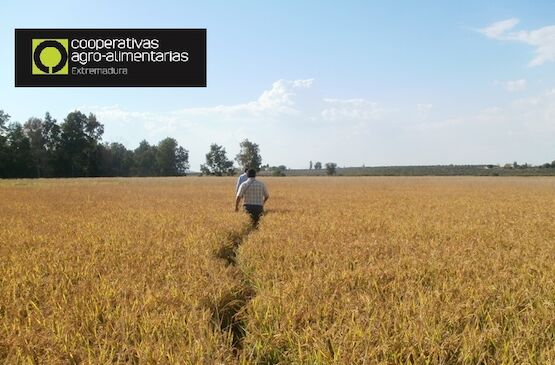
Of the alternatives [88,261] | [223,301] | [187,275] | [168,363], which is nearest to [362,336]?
[168,363]

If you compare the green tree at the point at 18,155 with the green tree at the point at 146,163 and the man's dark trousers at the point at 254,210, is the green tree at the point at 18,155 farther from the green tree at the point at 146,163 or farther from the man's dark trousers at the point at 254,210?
the man's dark trousers at the point at 254,210

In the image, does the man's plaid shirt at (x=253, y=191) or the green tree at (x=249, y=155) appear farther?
the green tree at (x=249, y=155)

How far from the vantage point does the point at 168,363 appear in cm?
278

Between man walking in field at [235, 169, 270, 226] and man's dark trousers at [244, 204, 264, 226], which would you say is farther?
man's dark trousers at [244, 204, 264, 226]

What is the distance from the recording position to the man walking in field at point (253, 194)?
479 inches

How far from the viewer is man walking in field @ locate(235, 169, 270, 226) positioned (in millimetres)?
12165

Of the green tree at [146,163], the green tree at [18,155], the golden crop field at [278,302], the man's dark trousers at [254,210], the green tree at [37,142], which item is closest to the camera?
the golden crop field at [278,302]

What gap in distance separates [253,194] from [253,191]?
0.32ft

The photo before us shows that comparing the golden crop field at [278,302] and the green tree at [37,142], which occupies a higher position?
the green tree at [37,142]

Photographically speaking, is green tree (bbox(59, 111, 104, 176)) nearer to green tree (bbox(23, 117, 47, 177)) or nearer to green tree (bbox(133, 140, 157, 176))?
green tree (bbox(23, 117, 47, 177))

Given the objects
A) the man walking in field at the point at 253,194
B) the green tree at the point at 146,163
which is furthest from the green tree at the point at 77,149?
the man walking in field at the point at 253,194

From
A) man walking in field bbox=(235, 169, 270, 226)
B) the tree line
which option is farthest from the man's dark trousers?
the tree line

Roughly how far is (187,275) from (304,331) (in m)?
2.14

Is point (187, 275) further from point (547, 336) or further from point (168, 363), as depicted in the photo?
point (547, 336)
